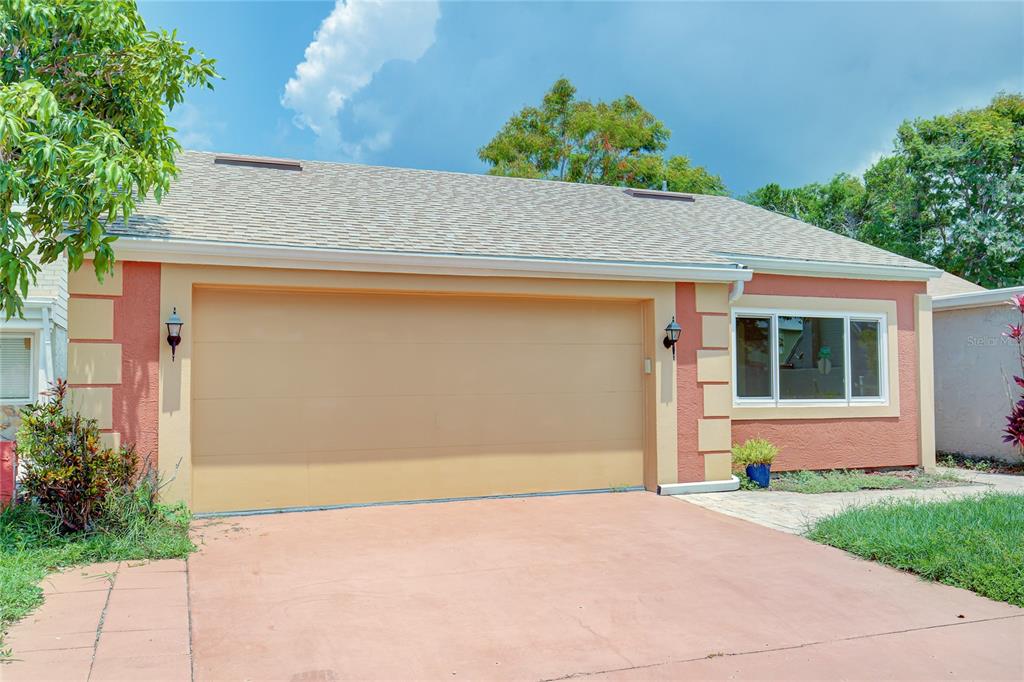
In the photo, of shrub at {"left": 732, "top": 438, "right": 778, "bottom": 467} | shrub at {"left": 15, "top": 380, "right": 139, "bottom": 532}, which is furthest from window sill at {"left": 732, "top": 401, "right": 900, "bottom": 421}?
shrub at {"left": 15, "top": 380, "right": 139, "bottom": 532}

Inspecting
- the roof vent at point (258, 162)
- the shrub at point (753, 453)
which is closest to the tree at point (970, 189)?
the shrub at point (753, 453)

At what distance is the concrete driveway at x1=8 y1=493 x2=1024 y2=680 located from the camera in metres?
3.69

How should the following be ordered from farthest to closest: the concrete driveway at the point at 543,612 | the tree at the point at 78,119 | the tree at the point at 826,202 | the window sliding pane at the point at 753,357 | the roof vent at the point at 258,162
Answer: the tree at the point at 826,202, the roof vent at the point at 258,162, the window sliding pane at the point at 753,357, the tree at the point at 78,119, the concrete driveway at the point at 543,612

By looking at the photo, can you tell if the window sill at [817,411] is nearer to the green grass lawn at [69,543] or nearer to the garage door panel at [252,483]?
the garage door panel at [252,483]

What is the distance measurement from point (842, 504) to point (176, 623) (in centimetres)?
697

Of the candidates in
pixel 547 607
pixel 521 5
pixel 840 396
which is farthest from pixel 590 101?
pixel 547 607

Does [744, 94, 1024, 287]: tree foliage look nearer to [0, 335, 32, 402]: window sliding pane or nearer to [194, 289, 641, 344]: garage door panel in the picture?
[194, 289, 641, 344]: garage door panel

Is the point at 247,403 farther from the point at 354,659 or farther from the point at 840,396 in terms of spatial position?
the point at 840,396

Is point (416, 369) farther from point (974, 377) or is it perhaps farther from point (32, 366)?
point (974, 377)

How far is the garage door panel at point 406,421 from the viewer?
7.38m

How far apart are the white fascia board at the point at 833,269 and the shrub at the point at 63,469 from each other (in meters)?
7.70

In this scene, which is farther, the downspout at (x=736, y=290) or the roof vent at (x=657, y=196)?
the roof vent at (x=657, y=196)

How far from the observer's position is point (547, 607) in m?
→ 4.63

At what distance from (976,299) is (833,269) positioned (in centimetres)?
323
